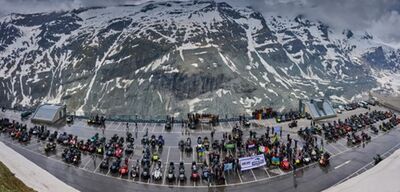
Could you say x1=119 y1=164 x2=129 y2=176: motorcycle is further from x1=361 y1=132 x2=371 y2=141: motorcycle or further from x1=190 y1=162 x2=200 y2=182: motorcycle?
x1=361 y1=132 x2=371 y2=141: motorcycle

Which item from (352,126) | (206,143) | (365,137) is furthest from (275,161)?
(352,126)

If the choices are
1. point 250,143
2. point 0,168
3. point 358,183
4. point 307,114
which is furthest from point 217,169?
point 307,114

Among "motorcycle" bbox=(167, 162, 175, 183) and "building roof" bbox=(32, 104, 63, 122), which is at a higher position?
"building roof" bbox=(32, 104, 63, 122)

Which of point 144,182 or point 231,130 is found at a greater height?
point 231,130

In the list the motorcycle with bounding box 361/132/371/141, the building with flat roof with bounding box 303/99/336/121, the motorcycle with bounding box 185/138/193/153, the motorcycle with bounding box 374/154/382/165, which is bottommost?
the motorcycle with bounding box 374/154/382/165

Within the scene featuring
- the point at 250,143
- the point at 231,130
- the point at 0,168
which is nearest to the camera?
the point at 0,168

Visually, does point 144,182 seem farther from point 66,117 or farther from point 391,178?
point 66,117

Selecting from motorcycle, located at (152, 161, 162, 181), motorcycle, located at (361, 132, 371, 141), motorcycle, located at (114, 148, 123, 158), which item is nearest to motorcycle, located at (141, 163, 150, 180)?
motorcycle, located at (152, 161, 162, 181)
